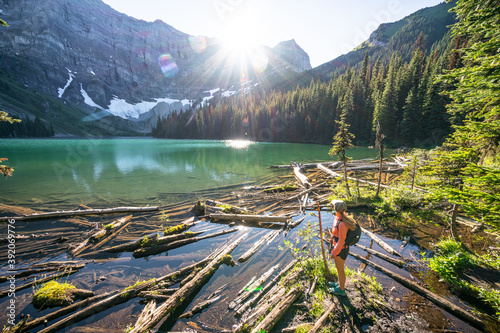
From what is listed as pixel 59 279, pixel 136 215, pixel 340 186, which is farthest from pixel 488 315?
pixel 136 215

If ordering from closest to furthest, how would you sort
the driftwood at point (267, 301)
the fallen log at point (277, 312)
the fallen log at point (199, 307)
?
the fallen log at point (277, 312) → the driftwood at point (267, 301) → the fallen log at point (199, 307)

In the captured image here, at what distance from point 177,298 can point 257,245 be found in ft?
14.6

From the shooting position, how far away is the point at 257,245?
31.5 feet

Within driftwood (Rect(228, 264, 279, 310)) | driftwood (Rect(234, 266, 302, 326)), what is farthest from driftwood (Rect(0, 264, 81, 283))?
driftwood (Rect(234, 266, 302, 326))

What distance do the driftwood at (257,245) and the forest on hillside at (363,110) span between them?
2929cm

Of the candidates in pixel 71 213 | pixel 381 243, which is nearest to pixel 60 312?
pixel 71 213

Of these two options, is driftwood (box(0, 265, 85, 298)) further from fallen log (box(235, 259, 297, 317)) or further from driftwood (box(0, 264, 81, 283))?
fallen log (box(235, 259, 297, 317))

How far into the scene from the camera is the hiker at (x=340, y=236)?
5793 mm

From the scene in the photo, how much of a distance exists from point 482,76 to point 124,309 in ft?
41.3

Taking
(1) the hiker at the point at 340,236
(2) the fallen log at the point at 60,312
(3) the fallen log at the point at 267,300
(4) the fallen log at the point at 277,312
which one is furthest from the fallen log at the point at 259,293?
(2) the fallen log at the point at 60,312

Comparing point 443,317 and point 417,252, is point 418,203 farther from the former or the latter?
point 443,317

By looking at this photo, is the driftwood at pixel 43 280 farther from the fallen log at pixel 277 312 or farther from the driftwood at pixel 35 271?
the fallen log at pixel 277 312

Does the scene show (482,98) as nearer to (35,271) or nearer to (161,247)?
(161,247)

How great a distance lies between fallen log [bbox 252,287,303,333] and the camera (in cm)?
483
